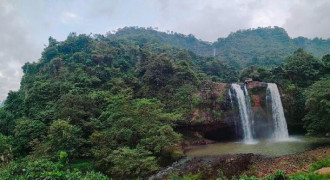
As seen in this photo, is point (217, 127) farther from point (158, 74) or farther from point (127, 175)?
point (127, 175)

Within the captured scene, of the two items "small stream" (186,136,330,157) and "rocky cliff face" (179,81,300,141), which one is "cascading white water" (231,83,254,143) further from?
"small stream" (186,136,330,157)

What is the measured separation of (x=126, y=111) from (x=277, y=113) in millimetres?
16845

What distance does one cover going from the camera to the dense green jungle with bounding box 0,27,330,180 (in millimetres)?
14453

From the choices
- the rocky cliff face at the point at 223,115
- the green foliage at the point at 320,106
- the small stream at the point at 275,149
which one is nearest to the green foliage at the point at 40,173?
the small stream at the point at 275,149

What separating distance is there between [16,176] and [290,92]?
26.8m

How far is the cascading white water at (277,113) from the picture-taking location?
85.7 ft

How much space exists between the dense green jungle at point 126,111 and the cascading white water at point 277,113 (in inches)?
A: 31.8

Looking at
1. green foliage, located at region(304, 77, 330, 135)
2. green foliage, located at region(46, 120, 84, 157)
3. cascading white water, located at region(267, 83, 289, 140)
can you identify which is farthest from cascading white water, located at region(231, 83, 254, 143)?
green foliage, located at region(46, 120, 84, 157)

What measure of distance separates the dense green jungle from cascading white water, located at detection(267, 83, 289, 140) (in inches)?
31.8

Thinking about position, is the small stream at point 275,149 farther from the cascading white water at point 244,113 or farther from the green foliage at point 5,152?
the green foliage at point 5,152

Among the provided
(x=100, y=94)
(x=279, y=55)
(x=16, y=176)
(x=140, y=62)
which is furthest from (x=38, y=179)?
(x=279, y=55)

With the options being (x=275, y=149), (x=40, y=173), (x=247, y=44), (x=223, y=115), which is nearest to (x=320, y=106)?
(x=275, y=149)

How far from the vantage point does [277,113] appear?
26609mm

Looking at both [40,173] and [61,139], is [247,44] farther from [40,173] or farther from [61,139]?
[40,173]
